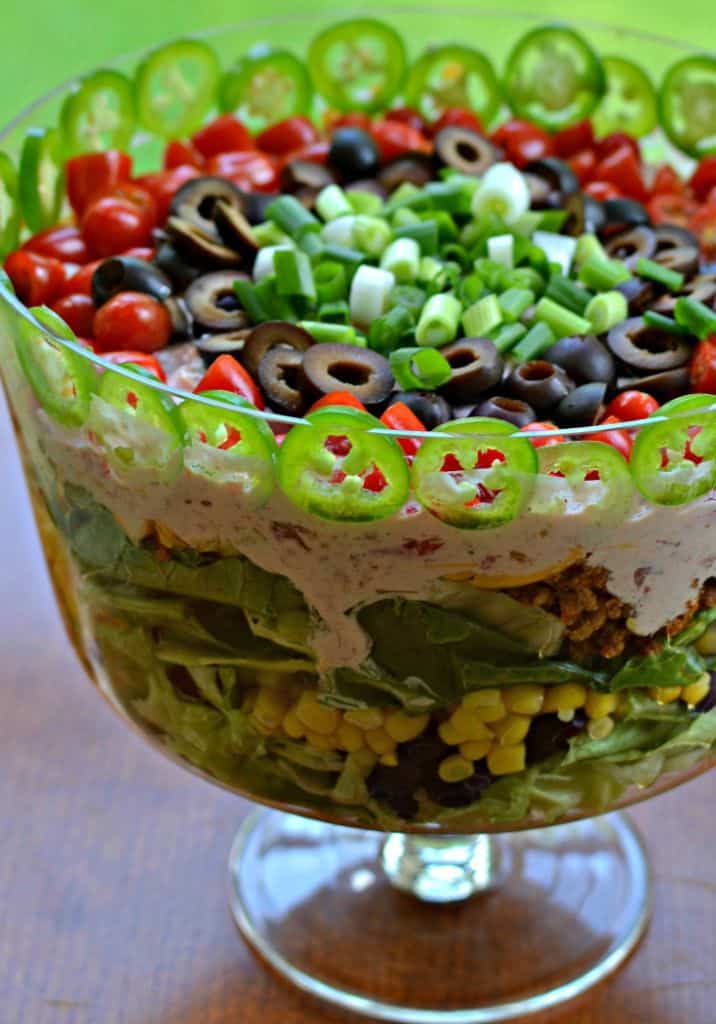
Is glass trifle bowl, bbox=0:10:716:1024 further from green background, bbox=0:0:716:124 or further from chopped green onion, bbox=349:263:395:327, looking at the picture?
green background, bbox=0:0:716:124

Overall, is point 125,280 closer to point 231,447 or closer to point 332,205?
point 332,205

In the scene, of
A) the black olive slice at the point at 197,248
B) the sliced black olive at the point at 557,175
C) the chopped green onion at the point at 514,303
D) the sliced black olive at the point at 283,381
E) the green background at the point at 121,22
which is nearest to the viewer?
the sliced black olive at the point at 283,381

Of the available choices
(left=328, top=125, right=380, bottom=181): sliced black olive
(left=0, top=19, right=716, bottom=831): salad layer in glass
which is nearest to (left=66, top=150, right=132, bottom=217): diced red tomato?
(left=0, top=19, right=716, bottom=831): salad layer in glass

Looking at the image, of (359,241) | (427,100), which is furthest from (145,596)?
(427,100)

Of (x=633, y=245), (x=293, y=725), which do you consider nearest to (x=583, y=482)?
(x=293, y=725)

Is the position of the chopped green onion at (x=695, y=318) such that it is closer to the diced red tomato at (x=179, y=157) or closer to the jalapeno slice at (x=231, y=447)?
the jalapeno slice at (x=231, y=447)

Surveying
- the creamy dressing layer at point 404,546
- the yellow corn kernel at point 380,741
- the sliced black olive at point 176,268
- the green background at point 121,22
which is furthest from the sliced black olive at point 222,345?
the green background at point 121,22

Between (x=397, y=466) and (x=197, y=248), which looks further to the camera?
(x=197, y=248)
